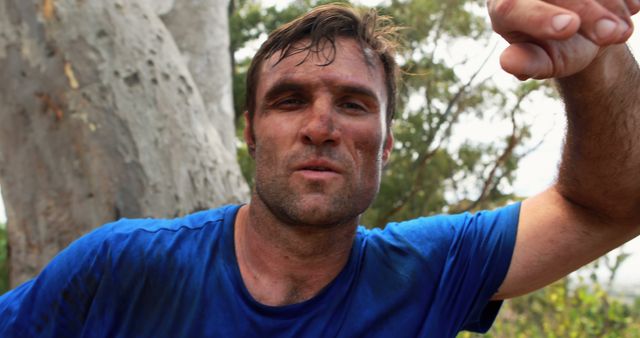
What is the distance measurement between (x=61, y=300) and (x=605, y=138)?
4.92 feet

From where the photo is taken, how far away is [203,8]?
538cm

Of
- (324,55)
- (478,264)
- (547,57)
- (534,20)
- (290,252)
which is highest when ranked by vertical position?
(534,20)

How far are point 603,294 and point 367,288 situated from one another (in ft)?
15.4

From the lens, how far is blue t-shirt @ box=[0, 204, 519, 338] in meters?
2.04

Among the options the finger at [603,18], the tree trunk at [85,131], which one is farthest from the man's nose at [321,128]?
the tree trunk at [85,131]

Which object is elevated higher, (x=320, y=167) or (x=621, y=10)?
(x=621, y=10)

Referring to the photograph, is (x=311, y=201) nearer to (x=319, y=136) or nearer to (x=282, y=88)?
(x=319, y=136)

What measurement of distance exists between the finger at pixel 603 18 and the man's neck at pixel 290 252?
104 centimetres

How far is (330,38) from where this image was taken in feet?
7.68

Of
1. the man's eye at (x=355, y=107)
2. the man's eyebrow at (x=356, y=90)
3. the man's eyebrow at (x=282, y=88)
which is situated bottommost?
the man's eye at (x=355, y=107)

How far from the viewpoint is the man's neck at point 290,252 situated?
220 cm

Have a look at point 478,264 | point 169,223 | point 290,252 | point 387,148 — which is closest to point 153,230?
point 169,223

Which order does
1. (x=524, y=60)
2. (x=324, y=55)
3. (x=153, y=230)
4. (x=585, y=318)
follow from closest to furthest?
(x=524, y=60) < (x=153, y=230) < (x=324, y=55) < (x=585, y=318)

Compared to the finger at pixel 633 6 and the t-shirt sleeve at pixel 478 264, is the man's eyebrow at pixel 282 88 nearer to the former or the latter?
the t-shirt sleeve at pixel 478 264
